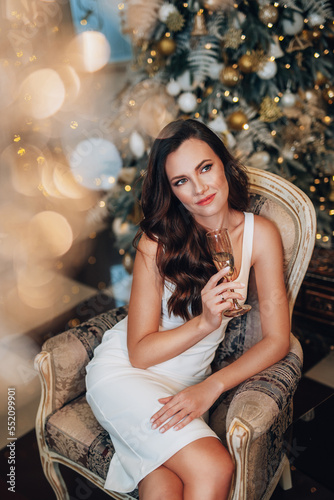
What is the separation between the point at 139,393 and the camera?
4.30 ft

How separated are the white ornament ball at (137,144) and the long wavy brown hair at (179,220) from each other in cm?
110

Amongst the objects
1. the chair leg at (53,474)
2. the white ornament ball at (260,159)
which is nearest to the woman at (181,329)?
the chair leg at (53,474)

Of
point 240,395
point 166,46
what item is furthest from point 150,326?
point 166,46

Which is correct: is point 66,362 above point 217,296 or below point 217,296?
below

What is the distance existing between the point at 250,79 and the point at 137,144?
70cm

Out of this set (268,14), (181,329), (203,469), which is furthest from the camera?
(268,14)

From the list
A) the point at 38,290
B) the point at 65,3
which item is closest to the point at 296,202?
the point at 38,290

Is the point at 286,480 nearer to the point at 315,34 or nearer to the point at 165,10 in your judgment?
the point at 315,34

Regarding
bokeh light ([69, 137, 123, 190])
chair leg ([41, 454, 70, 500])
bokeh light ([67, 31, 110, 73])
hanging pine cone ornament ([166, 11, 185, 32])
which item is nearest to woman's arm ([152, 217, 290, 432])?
chair leg ([41, 454, 70, 500])

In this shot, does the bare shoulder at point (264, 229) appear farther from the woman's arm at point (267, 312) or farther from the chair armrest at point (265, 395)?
the chair armrest at point (265, 395)

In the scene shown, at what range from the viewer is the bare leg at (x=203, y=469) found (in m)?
1.10

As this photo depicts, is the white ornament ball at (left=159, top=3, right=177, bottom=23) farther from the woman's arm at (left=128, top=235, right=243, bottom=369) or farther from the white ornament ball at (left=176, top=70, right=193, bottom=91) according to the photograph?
the woman's arm at (left=128, top=235, right=243, bottom=369)

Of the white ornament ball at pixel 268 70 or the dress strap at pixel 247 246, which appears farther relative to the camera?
the white ornament ball at pixel 268 70

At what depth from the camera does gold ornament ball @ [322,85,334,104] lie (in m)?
2.38
